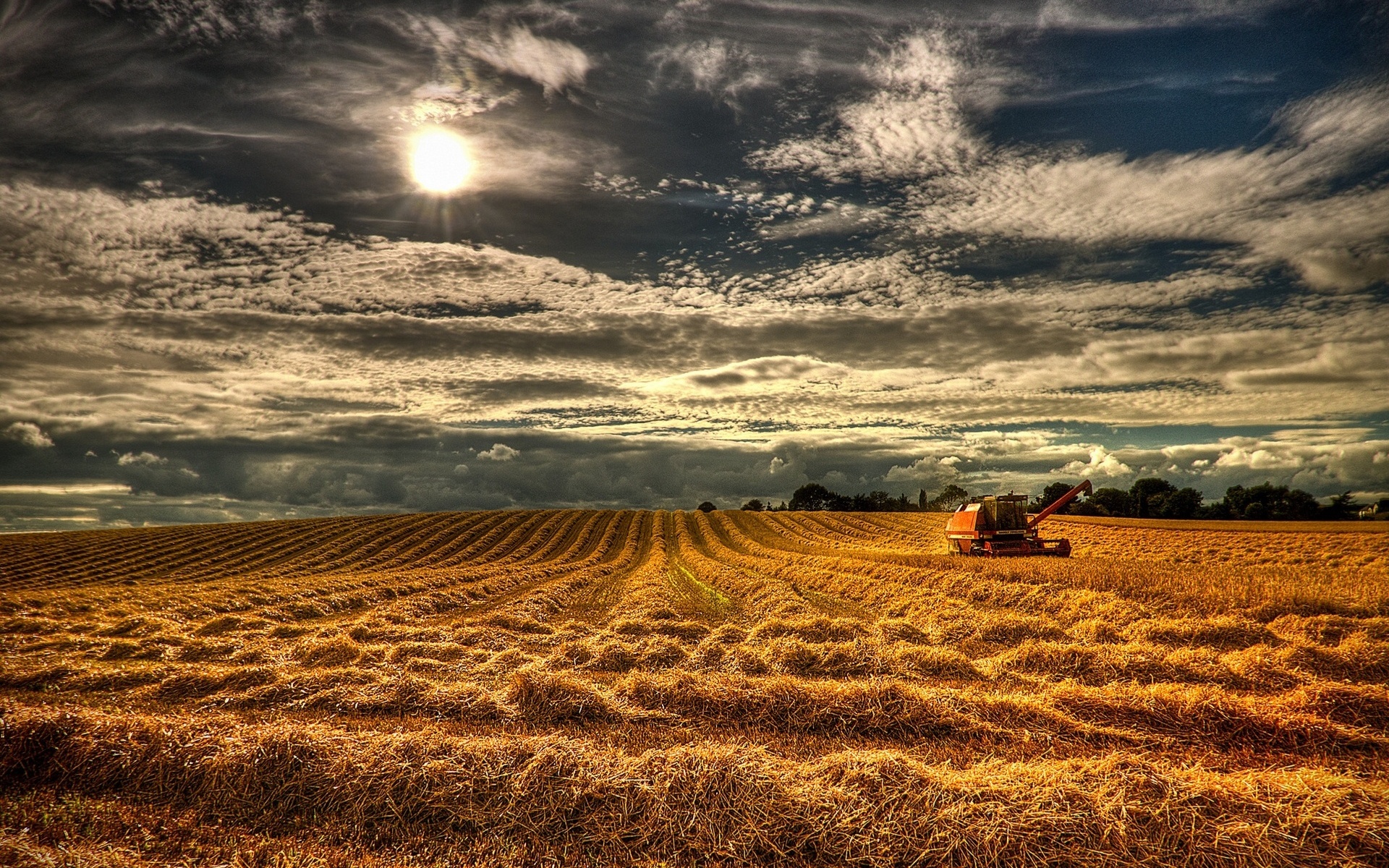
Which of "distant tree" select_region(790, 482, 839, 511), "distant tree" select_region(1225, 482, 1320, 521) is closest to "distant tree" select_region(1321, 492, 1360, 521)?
"distant tree" select_region(1225, 482, 1320, 521)

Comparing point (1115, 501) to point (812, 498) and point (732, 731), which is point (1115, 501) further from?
point (732, 731)

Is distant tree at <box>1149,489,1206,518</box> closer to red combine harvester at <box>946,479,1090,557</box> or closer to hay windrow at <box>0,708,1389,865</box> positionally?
red combine harvester at <box>946,479,1090,557</box>

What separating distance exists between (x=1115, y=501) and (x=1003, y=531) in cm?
6813

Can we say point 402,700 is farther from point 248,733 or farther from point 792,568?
point 792,568

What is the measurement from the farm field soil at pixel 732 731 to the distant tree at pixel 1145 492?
74770 mm

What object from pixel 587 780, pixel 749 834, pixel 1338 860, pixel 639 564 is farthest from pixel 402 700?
pixel 639 564

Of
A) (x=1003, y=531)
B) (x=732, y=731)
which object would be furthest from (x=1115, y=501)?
(x=732, y=731)

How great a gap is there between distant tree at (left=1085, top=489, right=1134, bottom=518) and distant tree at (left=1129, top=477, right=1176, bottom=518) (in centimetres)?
52

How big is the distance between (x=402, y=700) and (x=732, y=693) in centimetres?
368

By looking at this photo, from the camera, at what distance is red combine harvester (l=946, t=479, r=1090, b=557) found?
2344 centimetres

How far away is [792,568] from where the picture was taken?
22.7 metres

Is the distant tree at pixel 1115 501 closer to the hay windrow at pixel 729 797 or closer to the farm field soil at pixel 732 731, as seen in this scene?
the farm field soil at pixel 732 731

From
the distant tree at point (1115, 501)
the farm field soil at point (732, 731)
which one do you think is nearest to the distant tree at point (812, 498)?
the distant tree at point (1115, 501)

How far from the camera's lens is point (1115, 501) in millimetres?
79750
